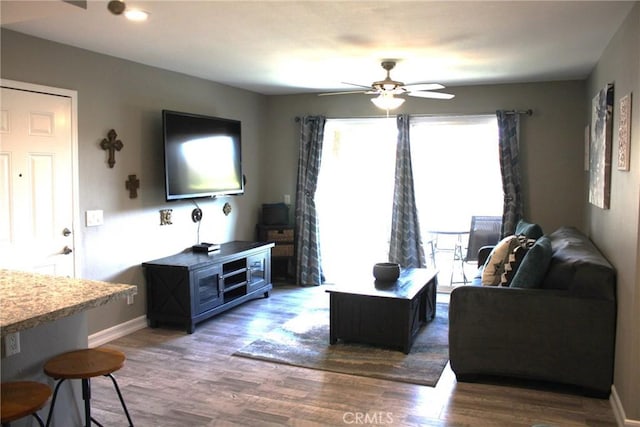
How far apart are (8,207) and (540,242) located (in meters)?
3.67

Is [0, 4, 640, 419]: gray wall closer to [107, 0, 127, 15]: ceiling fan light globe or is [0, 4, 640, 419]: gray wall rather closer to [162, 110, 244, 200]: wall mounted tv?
[162, 110, 244, 200]: wall mounted tv

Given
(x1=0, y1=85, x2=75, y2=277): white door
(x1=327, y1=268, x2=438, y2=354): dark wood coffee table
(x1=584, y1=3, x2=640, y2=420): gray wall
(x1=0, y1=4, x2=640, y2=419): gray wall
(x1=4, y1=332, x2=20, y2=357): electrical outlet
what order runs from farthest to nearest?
1. (x1=327, y1=268, x2=438, y2=354): dark wood coffee table
2. (x1=0, y1=85, x2=75, y2=277): white door
3. (x1=0, y1=4, x2=640, y2=419): gray wall
4. (x1=584, y1=3, x2=640, y2=420): gray wall
5. (x1=4, y1=332, x2=20, y2=357): electrical outlet

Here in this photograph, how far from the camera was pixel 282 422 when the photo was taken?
3035mm

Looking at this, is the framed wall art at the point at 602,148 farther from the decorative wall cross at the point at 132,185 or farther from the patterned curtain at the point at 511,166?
the decorative wall cross at the point at 132,185

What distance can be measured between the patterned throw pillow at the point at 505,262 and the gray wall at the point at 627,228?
0.58m

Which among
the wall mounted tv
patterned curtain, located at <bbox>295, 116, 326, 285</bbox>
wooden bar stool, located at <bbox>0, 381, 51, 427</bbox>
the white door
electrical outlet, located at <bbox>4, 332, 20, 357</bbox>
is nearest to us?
wooden bar stool, located at <bbox>0, 381, 51, 427</bbox>

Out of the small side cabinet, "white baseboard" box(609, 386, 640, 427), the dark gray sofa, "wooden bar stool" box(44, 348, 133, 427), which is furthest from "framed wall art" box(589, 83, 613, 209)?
the small side cabinet

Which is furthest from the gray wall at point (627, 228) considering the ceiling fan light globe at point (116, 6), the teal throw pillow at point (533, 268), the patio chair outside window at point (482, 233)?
the ceiling fan light globe at point (116, 6)

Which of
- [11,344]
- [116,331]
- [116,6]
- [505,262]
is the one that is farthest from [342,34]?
[116,331]

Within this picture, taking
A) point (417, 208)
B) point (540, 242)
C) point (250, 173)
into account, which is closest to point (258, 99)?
point (250, 173)

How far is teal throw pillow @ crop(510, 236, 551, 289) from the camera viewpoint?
11.4 feet

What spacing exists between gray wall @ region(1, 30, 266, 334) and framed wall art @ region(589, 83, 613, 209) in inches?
147

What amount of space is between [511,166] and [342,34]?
295 cm

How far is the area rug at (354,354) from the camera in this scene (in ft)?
12.3
